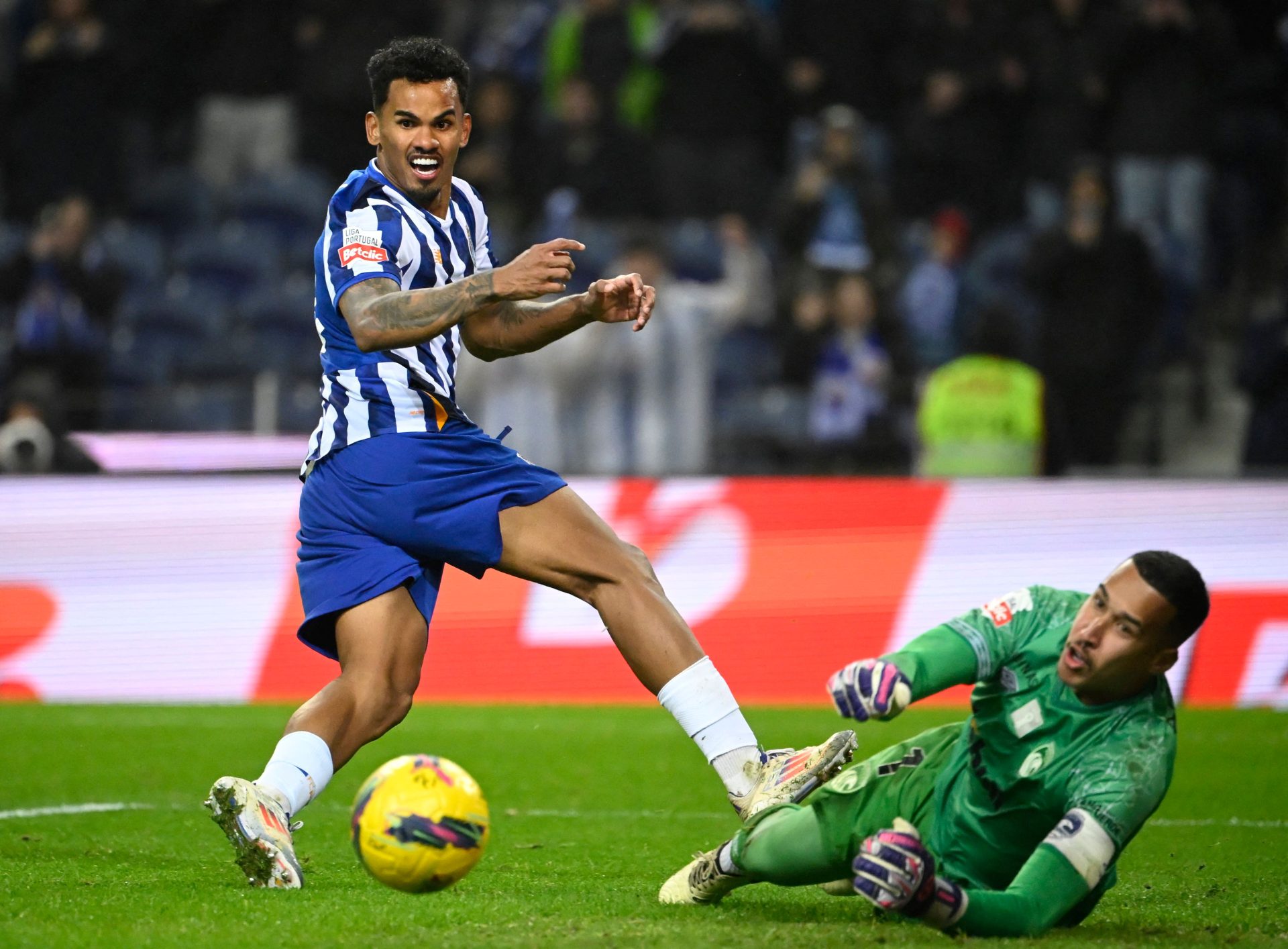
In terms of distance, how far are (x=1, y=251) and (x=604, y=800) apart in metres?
9.41

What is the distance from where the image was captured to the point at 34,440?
11148 millimetres

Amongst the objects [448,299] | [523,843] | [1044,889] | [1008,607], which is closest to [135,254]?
[523,843]

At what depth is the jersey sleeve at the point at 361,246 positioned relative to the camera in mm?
4812

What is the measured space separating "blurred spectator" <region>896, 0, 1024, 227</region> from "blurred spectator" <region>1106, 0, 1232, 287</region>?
87 cm

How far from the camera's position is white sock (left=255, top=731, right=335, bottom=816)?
463 centimetres

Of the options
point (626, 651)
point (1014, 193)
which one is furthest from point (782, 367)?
point (626, 651)

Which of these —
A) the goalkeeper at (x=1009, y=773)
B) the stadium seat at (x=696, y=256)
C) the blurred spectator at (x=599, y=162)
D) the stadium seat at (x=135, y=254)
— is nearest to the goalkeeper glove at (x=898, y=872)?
the goalkeeper at (x=1009, y=773)

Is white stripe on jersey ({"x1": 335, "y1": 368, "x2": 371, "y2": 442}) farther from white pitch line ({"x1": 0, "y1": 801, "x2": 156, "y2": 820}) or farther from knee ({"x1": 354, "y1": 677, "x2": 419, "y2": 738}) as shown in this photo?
white pitch line ({"x1": 0, "y1": 801, "x2": 156, "y2": 820})

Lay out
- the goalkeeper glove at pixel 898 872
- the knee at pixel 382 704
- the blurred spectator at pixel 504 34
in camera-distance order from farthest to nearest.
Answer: the blurred spectator at pixel 504 34 → the knee at pixel 382 704 → the goalkeeper glove at pixel 898 872

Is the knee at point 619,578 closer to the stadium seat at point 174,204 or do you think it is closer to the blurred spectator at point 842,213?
the blurred spectator at point 842,213

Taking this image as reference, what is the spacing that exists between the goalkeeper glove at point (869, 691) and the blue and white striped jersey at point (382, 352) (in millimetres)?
1853

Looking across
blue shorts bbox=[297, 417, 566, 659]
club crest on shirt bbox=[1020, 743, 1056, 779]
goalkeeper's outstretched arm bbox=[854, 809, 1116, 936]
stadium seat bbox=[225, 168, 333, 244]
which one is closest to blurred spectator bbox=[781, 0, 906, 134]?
stadium seat bbox=[225, 168, 333, 244]

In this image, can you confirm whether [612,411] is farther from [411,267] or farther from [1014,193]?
[411,267]

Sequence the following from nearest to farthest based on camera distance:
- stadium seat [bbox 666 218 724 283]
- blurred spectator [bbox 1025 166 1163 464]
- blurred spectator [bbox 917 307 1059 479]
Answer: blurred spectator [bbox 917 307 1059 479] → blurred spectator [bbox 1025 166 1163 464] → stadium seat [bbox 666 218 724 283]
